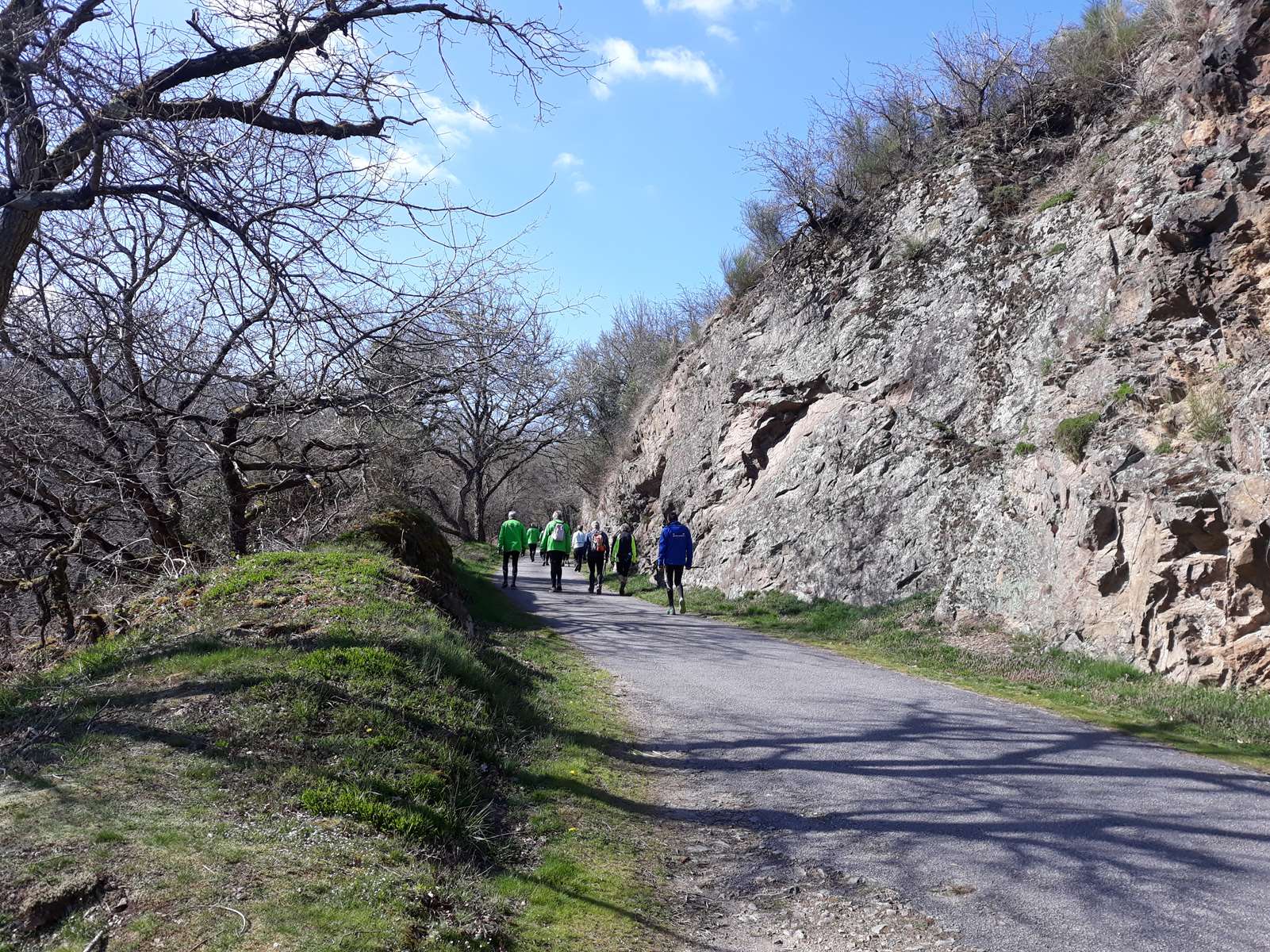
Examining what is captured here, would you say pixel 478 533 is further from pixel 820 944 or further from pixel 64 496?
pixel 820 944

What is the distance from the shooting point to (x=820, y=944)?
13.5ft

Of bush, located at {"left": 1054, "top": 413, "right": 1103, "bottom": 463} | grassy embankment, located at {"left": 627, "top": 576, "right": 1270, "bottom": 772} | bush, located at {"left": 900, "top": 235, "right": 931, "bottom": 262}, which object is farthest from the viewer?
bush, located at {"left": 900, "top": 235, "right": 931, "bottom": 262}

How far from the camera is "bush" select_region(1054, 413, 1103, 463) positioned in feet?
38.0

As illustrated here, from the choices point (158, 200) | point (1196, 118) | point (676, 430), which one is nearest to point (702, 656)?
Answer: point (158, 200)

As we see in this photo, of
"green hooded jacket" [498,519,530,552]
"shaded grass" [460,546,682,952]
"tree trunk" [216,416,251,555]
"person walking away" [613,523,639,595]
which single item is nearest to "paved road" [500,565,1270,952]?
"shaded grass" [460,546,682,952]

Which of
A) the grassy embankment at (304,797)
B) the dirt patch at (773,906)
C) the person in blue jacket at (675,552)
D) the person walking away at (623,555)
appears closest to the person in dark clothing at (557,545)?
the person walking away at (623,555)

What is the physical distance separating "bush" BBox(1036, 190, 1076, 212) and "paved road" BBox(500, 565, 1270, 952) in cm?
1034

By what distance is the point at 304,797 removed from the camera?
477 centimetres

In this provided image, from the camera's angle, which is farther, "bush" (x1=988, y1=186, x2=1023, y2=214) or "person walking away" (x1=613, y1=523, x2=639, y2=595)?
"person walking away" (x1=613, y1=523, x2=639, y2=595)

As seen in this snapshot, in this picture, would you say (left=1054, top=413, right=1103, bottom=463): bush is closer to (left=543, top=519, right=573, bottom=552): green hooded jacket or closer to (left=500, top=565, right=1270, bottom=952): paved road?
(left=500, top=565, right=1270, bottom=952): paved road

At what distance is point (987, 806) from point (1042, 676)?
4.82 m

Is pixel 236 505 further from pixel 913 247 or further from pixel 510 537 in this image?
pixel 913 247

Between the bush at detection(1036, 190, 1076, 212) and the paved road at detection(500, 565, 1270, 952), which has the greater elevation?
the bush at detection(1036, 190, 1076, 212)

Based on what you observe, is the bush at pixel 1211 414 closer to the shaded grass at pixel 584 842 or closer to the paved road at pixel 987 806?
the paved road at pixel 987 806
